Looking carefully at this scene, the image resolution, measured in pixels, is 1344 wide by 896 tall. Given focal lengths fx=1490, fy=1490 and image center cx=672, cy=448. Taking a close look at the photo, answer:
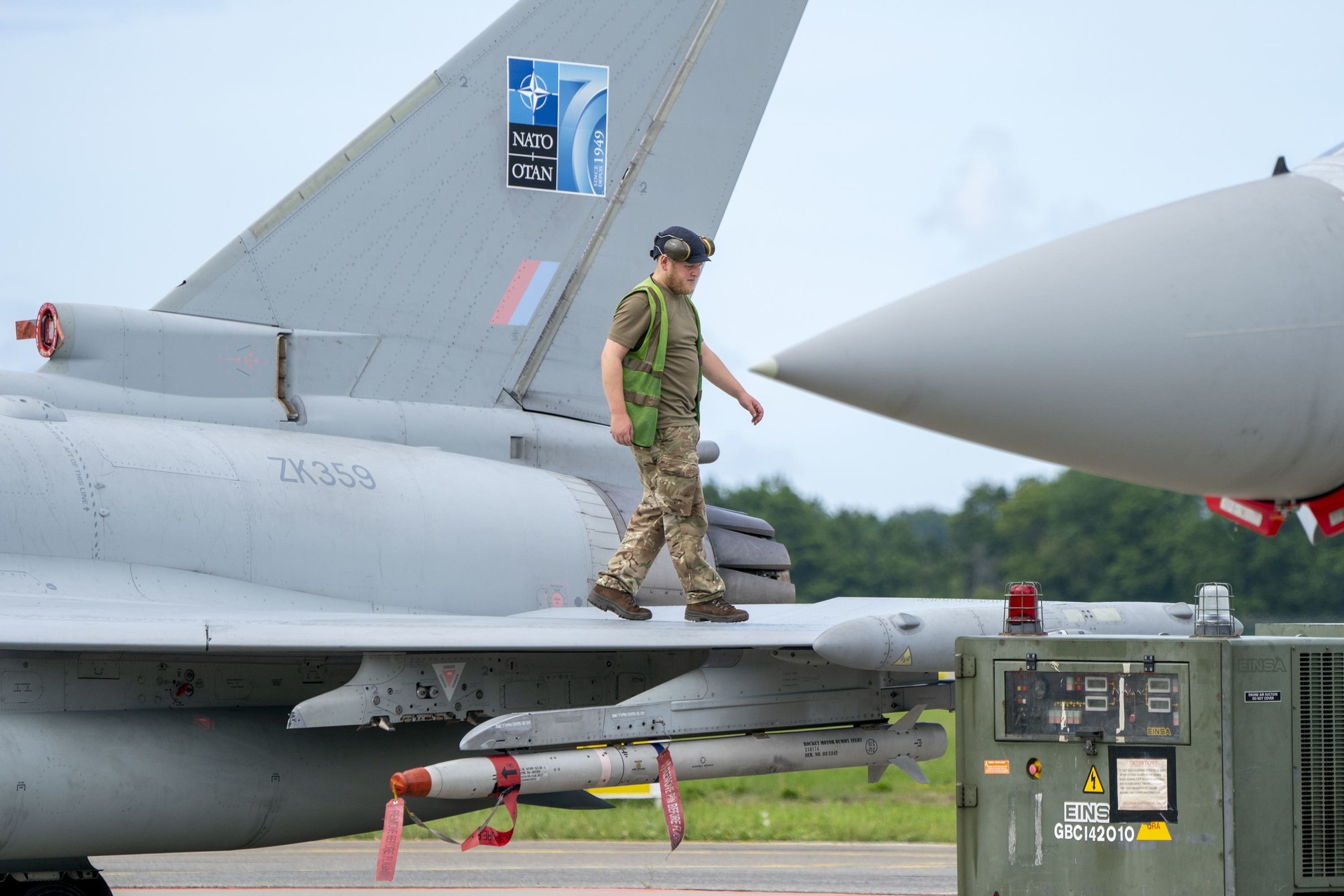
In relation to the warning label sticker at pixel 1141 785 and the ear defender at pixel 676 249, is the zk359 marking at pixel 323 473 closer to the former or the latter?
the ear defender at pixel 676 249

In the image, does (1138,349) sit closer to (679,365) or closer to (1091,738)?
(1091,738)

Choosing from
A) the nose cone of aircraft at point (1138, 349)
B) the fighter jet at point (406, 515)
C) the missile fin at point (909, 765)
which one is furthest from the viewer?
the missile fin at point (909, 765)

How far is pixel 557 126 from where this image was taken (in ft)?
26.9

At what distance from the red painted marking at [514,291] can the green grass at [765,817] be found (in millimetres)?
4035

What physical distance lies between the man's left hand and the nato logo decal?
2235 mm

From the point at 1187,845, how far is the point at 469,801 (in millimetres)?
2845

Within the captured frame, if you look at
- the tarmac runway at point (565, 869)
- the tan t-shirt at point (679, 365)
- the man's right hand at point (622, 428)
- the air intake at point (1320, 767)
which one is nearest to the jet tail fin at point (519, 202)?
the tan t-shirt at point (679, 365)

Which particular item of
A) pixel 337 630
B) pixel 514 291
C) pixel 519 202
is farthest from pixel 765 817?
pixel 337 630

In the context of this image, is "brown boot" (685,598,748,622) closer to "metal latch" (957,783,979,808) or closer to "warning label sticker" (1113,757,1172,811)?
"metal latch" (957,783,979,808)

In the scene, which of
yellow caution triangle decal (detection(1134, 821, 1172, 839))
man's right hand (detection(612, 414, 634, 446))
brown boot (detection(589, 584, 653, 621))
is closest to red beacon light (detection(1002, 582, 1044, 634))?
yellow caution triangle decal (detection(1134, 821, 1172, 839))

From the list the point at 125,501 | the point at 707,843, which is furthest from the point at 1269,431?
the point at 707,843

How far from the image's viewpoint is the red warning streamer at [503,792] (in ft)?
18.0

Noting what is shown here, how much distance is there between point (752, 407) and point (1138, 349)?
3852 mm

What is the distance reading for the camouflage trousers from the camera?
6137mm
